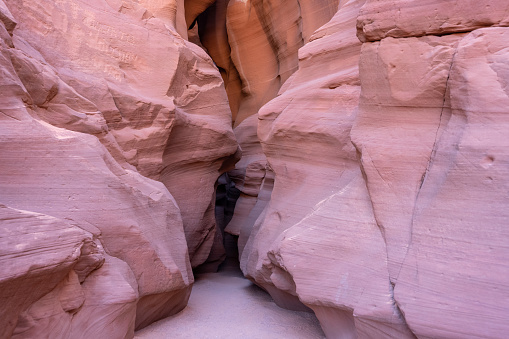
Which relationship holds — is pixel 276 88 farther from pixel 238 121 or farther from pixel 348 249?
pixel 348 249

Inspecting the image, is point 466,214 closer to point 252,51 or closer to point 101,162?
point 101,162

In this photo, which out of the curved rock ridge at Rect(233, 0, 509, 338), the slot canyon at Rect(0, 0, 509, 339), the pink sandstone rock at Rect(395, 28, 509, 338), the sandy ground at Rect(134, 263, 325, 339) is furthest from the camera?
the sandy ground at Rect(134, 263, 325, 339)

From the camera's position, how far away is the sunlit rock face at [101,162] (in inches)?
140

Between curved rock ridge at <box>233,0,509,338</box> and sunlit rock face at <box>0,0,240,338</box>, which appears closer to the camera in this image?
curved rock ridge at <box>233,0,509,338</box>

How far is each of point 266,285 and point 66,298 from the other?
306cm

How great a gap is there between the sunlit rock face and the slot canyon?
0.07 feet

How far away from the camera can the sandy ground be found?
15.9 feet

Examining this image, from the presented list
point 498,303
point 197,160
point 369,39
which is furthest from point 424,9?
point 197,160

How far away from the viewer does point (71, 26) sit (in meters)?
6.35

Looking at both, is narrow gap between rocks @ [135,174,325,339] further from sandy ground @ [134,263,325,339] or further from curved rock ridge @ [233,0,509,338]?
curved rock ridge @ [233,0,509,338]

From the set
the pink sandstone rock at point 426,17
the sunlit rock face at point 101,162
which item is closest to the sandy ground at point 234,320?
the sunlit rock face at point 101,162

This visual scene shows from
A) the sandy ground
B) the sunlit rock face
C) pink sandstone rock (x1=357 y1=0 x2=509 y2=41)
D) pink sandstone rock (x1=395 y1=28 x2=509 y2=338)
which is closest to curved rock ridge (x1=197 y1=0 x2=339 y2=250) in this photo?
the sunlit rock face

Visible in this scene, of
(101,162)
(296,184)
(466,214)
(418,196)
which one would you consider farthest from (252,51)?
(466,214)

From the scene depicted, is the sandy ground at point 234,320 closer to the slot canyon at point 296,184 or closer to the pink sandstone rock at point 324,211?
the slot canyon at point 296,184
